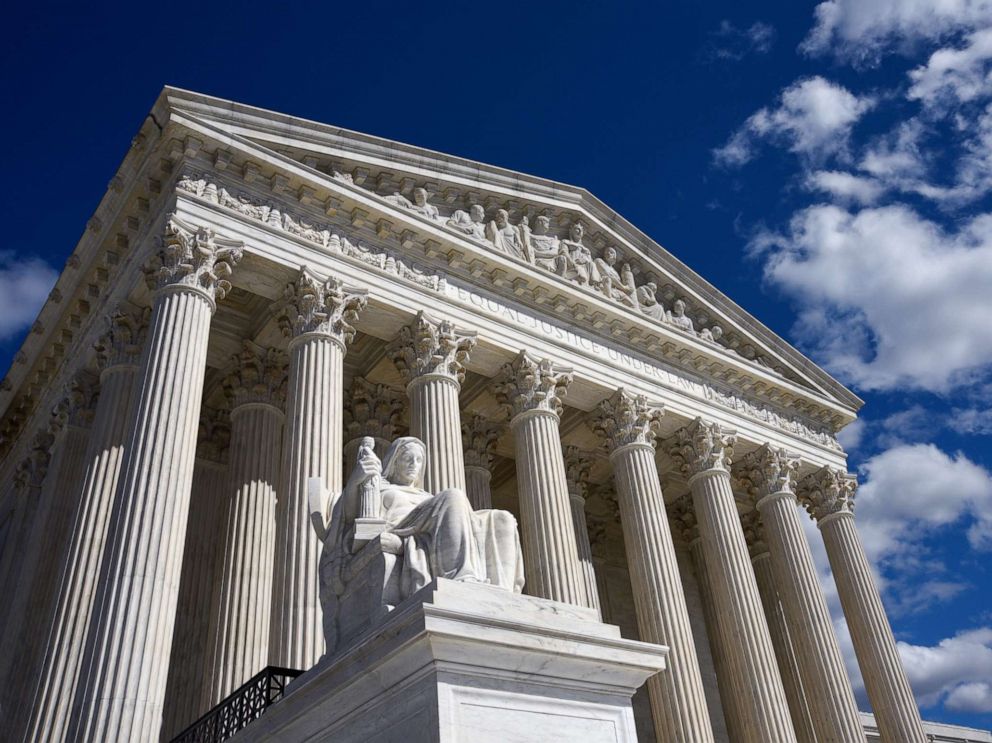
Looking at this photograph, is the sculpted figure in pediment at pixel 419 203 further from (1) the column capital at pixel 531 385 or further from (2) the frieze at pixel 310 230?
(1) the column capital at pixel 531 385

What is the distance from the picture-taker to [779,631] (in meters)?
31.7

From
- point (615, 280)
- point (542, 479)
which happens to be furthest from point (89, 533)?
point (615, 280)

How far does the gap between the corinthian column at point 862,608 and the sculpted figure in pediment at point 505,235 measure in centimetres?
1387

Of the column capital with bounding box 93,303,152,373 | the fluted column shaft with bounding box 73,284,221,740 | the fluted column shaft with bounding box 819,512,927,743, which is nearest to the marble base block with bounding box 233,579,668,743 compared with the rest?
the fluted column shaft with bounding box 73,284,221,740

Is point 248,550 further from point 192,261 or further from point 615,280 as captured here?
point 615,280

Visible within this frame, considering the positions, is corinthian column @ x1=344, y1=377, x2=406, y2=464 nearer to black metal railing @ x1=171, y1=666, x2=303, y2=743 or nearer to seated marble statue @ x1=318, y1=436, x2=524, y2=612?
black metal railing @ x1=171, y1=666, x2=303, y2=743

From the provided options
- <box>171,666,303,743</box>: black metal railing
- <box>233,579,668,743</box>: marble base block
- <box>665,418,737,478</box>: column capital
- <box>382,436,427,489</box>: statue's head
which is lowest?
→ <box>233,579,668,743</box>: marble base block

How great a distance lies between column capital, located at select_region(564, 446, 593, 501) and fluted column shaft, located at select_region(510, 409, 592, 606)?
5.73m

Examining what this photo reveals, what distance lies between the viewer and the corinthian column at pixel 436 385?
827 inches

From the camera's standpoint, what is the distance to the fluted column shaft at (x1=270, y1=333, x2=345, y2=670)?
16859 millimetres

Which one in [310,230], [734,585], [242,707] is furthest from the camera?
[734,585]

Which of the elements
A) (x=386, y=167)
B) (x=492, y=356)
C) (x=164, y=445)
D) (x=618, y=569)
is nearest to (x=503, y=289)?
(x=492, y=356)

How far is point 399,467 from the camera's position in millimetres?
10656

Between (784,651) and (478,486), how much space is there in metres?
13.0
